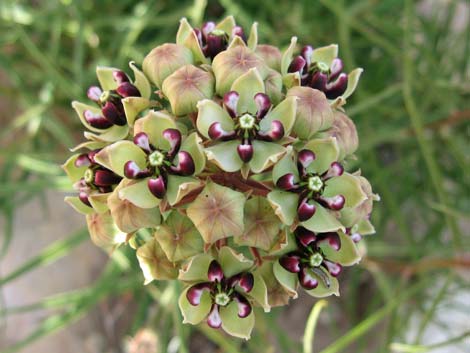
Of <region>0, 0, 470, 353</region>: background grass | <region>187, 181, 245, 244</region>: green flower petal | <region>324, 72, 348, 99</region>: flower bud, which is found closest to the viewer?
<region>187, 181, 245, 244</region>: green flower petal

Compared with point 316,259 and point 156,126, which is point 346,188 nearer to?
point 316,259

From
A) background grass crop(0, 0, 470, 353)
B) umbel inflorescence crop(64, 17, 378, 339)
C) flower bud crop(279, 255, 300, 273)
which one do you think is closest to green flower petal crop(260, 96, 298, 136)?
umbel inflorescence crop(64, 17, 378, 339)

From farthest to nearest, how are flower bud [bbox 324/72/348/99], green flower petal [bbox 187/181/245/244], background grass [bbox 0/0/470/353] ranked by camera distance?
background grass [bbox 0/0/470/353]
flower bud [bbox 324/72/348/99]
green flower petal [bbox 187/181/245/244]

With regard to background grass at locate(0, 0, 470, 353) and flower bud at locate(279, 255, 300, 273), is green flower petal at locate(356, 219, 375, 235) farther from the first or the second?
background grass at locate(0, 0, 470, 353)

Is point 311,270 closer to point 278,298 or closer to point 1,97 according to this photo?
point 278,298

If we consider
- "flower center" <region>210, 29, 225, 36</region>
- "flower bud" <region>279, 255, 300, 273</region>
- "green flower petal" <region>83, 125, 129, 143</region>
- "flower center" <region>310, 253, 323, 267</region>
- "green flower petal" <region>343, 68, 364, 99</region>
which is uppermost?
"flower center" <region>210, 29, 225, 36</region>

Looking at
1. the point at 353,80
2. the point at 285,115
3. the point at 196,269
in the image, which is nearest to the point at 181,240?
the point at 196,269

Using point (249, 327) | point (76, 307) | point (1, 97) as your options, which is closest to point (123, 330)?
point (76, 307)
